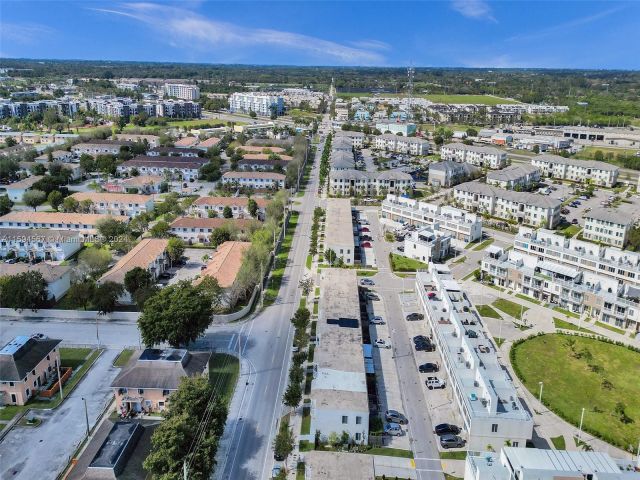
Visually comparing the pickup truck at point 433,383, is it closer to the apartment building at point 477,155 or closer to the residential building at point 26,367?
the residential building at point 26,367

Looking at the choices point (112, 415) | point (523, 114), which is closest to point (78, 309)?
point (112, 415)

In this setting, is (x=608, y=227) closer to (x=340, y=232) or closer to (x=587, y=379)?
(x=340, y=232)

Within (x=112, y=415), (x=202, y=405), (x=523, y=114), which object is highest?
(x=523, y=114)

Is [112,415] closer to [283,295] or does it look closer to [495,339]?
[283,295]

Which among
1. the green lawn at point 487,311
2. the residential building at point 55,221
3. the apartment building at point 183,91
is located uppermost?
the apartment building at point 183,91

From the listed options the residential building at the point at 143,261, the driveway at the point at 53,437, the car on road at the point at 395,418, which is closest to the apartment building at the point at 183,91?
the residential building at the point at 143,261

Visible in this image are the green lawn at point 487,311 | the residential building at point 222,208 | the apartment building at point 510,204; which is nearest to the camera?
the green lawn at point 487,311
